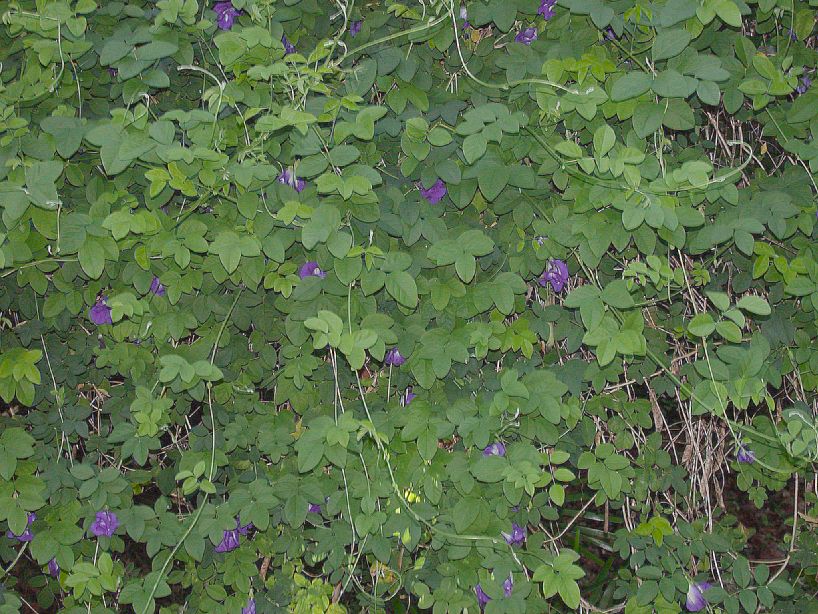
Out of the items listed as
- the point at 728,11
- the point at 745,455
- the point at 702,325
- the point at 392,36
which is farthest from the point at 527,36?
the point at 745,455

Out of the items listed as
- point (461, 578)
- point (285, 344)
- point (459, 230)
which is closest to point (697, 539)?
point (461, 578)

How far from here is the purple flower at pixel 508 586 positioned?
63.4 inches

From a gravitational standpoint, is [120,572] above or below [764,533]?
above

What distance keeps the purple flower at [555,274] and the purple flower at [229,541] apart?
806 millimetres

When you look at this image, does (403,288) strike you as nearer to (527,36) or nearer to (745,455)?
(527,36)

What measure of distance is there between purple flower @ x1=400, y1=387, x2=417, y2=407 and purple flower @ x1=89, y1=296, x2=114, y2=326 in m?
0.59

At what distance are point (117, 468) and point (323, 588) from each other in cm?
48

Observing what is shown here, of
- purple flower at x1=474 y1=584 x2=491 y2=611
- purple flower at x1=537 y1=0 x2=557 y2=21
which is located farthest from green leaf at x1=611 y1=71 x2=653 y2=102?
purple flower at x1=474 y1=584 x2=491 y2=611

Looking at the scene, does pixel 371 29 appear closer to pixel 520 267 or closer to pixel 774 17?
pixel 520 267

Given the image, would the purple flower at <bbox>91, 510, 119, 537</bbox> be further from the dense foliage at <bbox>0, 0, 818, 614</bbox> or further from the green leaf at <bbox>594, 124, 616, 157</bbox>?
the green leaf at <bbox>594, 124, 616, 157</bbox>

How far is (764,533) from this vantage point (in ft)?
8.07

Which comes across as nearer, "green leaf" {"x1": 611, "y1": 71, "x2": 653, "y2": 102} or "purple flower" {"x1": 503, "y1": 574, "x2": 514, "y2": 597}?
"green leaf" {"x1": 611, "y1": 71, "x2": 653, "y2": 102}

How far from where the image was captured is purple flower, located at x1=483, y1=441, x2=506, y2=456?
1.60 meters

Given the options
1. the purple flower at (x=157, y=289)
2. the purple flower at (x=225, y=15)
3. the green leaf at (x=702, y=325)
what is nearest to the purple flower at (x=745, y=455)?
the green leaf at (x=702, y=325)
